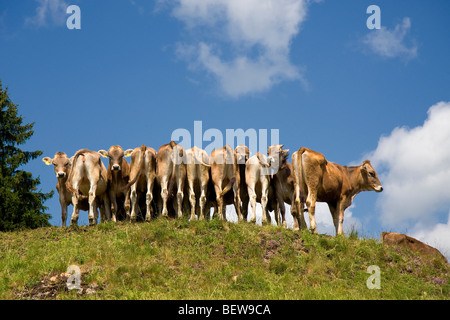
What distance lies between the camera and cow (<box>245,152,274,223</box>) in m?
20.0

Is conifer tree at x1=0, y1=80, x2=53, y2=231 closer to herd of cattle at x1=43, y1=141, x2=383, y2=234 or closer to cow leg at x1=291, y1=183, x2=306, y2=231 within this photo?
herd of cattle at x1=43, y1=141, x2=383, y2=234

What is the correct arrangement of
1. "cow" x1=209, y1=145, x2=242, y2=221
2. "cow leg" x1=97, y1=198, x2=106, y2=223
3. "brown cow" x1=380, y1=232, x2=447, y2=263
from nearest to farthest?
1. "brown cow" x1=380, y1=232, x2=447, y2=263
2. "cow" x1=209, y1=145, x2=242, y2=221
3. "cow leg" x1=97, y1=198, x2=106, y2=223

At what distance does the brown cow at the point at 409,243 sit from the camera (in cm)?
1868

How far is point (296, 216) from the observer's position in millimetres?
20125

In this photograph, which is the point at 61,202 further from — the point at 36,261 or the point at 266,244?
the point at 266,244

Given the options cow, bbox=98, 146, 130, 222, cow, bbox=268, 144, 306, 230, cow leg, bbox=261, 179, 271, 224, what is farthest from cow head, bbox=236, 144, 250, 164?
cow, bbox=98, 146, 130, 222

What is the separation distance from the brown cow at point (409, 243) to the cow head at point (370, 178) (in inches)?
105

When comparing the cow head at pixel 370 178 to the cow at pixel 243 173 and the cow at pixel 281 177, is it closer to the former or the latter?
the cow at pixel 281 177

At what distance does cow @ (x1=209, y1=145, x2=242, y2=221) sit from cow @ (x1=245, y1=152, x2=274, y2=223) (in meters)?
0.52

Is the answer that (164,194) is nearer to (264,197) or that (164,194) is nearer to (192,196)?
(192,196)

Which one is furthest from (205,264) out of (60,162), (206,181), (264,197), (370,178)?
(370,178)

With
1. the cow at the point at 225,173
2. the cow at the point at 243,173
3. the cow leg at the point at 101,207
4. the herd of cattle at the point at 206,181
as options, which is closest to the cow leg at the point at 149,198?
the herd of cattle at the point at 206,181
